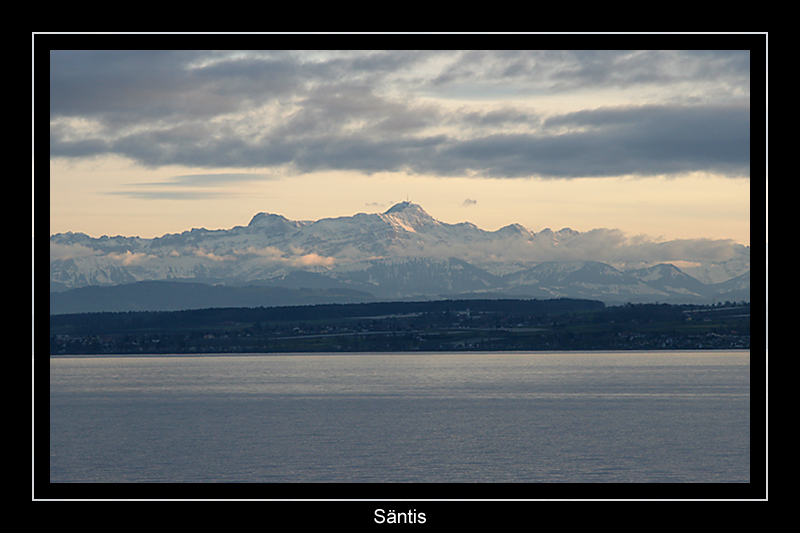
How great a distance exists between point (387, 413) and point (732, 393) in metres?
49.3

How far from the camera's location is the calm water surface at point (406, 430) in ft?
170

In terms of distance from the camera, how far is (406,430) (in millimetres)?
70062

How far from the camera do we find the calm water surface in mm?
51688

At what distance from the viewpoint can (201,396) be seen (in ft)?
362

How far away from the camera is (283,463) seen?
54188 mm
